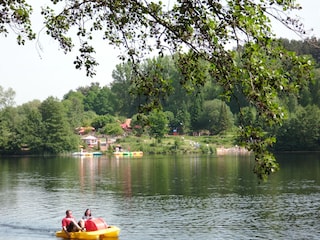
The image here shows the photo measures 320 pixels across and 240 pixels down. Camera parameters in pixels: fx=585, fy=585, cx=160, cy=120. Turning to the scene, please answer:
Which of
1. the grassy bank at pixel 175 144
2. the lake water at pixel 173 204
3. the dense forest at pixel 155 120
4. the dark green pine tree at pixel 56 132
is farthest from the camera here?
the dark green pine tree at pixel 56 132

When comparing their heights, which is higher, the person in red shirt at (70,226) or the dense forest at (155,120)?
the dense forest at (155,120)

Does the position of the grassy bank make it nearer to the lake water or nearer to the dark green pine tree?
the dark green pine tree

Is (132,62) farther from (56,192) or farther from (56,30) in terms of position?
(56,192)

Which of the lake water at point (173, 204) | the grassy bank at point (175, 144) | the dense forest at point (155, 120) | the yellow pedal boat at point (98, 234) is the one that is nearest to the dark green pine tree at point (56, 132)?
the dense forest at point (155, 120)

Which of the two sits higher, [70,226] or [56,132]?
[56,132]

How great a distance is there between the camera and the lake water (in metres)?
29.2

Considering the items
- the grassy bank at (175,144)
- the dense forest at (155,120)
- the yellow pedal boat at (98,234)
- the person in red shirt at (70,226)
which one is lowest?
the yellow pedal boat at (98,234)

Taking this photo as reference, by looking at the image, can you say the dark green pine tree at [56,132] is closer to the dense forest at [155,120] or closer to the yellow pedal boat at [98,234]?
the dense forest at [155,120]

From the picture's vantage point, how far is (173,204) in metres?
39.0

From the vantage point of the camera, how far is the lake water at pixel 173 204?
2919 cm

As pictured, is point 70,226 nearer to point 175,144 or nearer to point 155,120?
point 155,120

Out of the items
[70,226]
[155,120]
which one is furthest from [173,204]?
[155,120]

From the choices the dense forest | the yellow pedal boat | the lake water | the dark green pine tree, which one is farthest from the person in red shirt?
the dark green pine tree

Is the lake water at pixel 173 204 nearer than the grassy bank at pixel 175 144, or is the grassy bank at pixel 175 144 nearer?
the lake water at pixel 173 204
